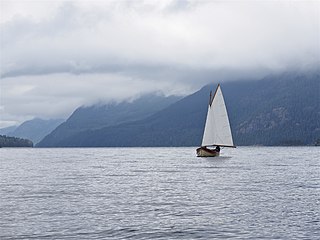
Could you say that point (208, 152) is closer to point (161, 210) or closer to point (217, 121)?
point (217, 121)

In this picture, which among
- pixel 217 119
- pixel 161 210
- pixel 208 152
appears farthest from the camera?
pixel 208 152

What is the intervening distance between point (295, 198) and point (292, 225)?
17.0 meters

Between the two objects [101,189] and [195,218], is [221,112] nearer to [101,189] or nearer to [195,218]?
[101,189]

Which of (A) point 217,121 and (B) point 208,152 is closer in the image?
(A) point 217,121

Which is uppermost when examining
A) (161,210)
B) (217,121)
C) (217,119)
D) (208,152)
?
(217,119)

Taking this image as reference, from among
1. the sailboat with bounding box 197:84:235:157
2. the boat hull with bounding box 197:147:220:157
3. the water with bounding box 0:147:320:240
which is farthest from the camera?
the boat hull with bounding box 197:147:220:157

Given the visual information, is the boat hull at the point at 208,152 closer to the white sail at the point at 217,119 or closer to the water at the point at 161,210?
the white sail at the point at 217,119

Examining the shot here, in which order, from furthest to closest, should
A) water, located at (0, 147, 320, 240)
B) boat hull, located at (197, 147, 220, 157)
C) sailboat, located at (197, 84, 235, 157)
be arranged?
boat hull, located at (197, 147, 220, 157) → sailboat, located at (197, 84, 235, 157) → water, located at (0, 147, 320, 240)

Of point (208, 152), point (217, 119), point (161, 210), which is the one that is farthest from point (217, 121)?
point (161, 210)

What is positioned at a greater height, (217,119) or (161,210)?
(217,119)

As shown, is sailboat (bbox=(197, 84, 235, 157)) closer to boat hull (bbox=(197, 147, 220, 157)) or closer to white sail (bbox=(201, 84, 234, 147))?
white sail (bbox=(201, 84, 234, 147))

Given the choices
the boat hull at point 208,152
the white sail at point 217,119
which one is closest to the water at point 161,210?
the white sail at point 217,119

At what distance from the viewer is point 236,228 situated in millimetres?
41281

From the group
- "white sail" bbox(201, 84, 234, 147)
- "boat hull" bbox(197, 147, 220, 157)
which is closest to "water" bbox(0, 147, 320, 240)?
"white sail" bbox(201, 84, 234, 147)
